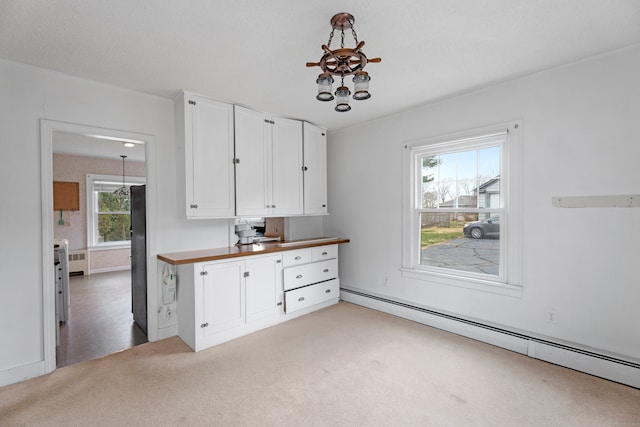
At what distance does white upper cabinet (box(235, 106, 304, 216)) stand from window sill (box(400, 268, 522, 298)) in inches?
62.1

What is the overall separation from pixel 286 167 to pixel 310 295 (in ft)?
5.29

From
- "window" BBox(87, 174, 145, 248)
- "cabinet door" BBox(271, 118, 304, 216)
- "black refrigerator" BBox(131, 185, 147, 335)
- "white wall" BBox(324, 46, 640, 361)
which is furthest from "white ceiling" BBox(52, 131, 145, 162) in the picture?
"white wall" BBox(324, 46, 640, 361)

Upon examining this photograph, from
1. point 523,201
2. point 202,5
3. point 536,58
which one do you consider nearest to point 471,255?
point 523,201

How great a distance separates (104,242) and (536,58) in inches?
305

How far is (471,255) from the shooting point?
10.2 ft

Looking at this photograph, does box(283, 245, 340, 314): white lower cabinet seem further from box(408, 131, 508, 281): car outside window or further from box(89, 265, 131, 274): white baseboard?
box(89, 265, 131, 274): white baseboard

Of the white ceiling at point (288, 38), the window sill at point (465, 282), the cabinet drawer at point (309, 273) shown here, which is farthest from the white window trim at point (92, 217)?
the window sill at point (465, 282)

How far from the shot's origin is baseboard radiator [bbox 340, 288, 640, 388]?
86.6 inches

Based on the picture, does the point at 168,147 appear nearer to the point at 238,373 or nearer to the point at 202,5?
the point at 202,5

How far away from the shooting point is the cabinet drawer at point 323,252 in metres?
3.79

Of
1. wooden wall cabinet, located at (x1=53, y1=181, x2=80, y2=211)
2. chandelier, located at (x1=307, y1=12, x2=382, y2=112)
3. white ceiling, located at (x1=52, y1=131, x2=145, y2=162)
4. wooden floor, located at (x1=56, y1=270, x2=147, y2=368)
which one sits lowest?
wooden floor, located at (x1=56, y1=270, x2=147, y2=368)

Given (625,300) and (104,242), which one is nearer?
(625,300)

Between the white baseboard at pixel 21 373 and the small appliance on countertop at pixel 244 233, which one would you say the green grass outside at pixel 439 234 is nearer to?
the small appliance on countertop at pixel 244 233

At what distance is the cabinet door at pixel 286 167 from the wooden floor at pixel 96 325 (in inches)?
81.2
